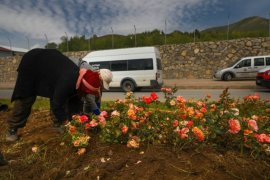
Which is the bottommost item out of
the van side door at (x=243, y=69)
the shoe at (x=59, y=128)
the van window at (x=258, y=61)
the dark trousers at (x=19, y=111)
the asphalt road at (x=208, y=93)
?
the asphalt road at (x=208, y=93)

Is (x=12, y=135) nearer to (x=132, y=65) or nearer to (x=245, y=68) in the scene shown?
(x=132, y=65)

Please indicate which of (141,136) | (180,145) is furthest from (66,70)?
(180,145)

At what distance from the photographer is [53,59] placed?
3.72 meters

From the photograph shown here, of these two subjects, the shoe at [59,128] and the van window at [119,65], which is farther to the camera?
the van window at [119,65]

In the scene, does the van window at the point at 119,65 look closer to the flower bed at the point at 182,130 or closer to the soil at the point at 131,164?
the flower bed at the point at 182,130

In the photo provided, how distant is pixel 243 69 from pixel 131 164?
19.3m

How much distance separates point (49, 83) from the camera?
12.0 feet

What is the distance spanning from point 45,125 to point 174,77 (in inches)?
809

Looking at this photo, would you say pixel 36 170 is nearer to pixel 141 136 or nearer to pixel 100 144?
pixel 100 144

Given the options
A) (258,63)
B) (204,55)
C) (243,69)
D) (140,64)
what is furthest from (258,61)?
(140,64)

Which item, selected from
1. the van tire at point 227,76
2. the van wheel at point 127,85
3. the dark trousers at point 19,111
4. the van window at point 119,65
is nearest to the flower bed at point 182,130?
the dark trousers at point 19,111

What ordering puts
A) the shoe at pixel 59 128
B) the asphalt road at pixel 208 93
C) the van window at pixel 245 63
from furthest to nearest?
the van window at pixel 245 63
the asphalt road at pixel 208 93
the shoe at pixel 59 128

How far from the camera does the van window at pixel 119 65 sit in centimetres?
1612

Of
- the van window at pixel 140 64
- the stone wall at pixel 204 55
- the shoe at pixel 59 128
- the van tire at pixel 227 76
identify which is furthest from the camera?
the stone wall at pixel 204 55
